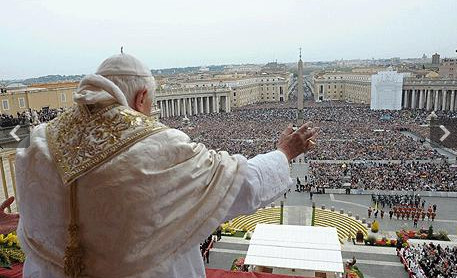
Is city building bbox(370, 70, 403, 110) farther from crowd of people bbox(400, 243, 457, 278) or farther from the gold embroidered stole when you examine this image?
the gold embroidered stole

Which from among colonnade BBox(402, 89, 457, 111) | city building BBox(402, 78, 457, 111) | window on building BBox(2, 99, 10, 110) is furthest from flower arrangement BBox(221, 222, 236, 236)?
colonnade BBox(402, 89, 457, 111)

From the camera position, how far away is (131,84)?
1605 mm

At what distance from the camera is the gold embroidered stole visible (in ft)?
4.58

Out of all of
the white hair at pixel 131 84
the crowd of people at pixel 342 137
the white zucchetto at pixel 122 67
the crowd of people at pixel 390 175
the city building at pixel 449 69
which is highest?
the white zucchetto at pixel 122 67

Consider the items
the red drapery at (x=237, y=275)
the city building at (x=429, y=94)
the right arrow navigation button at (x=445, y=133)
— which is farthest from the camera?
the city building at (x=429, y=94)

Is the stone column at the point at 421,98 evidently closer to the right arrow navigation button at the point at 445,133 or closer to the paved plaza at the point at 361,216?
the right arrow navigation button at the point at 445,133

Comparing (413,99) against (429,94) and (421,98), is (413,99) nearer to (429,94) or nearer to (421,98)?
(421,98)

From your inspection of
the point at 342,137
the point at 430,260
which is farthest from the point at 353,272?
the point at 342,137

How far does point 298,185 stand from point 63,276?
22.6 m

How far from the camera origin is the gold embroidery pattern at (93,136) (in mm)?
1396

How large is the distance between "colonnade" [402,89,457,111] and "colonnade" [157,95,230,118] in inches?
1253


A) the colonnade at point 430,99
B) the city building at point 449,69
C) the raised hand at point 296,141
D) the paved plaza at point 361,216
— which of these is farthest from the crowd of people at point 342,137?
the city building at point 449,69

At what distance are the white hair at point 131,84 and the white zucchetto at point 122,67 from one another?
13 millimetres

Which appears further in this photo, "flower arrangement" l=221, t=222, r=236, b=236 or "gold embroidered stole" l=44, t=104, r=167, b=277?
"flower arrangement" l=221, t=222, r=236, b=236
